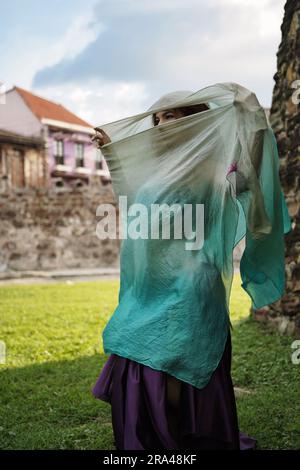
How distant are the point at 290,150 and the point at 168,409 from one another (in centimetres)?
427

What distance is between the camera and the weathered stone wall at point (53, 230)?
62.9 feet

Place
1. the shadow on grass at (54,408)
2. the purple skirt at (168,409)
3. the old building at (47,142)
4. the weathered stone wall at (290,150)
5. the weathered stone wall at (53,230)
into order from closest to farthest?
the purple skirt at (168,409) < the shadow on grass at (54,408) < the weathered stone wall at (290,150) < the weathered stone wall at (53,230) < the old building at (47,142)

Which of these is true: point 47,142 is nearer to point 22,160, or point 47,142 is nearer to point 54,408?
point 22,160

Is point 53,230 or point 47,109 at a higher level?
point 47,109

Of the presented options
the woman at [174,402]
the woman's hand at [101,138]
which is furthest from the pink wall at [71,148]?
the woman at [174,402]

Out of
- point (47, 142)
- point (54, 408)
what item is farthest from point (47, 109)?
point (54, 408)

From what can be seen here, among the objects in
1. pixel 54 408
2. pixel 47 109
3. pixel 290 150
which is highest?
pixel 47 109

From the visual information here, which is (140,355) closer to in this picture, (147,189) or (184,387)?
(184,387)

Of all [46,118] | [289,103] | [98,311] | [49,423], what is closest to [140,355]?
[49,423]

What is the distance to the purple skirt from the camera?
2.77 m

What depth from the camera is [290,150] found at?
6.41 m

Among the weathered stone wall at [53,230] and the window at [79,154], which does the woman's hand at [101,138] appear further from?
the window at [79,154]

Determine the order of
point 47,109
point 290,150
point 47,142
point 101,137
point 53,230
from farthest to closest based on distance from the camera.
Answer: point 47,109, point 47,142, point 53,230, point 290,150, point 101,137
